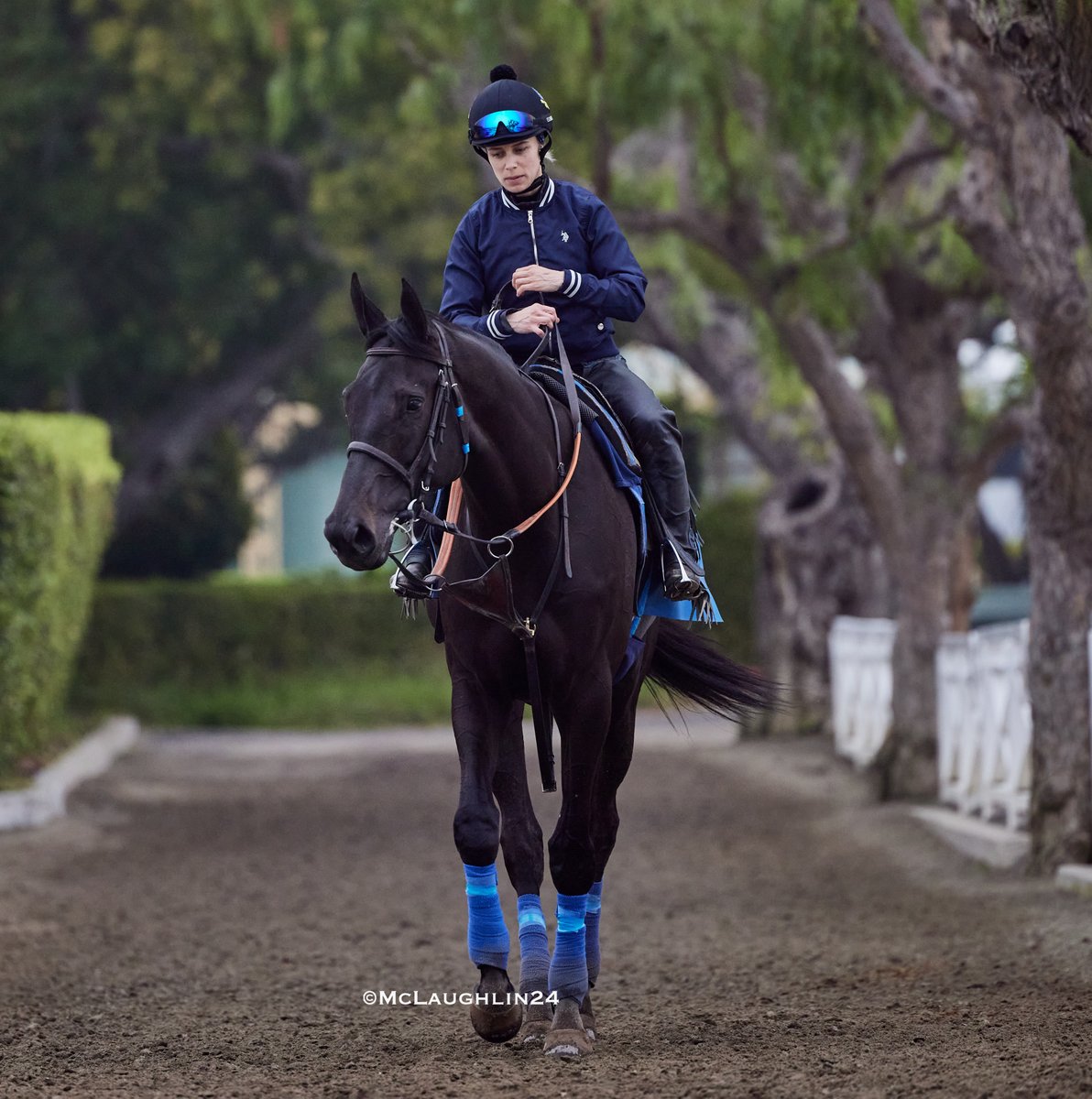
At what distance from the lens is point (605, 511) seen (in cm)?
647

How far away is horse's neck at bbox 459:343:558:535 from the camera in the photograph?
237 inches

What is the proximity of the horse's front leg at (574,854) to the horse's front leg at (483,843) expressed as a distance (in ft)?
0.58

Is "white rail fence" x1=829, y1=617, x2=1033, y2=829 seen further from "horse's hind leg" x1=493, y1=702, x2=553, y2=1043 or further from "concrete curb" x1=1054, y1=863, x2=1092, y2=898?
"horse's hind leg" x1=493, y1=702, x2=553, y2=1043

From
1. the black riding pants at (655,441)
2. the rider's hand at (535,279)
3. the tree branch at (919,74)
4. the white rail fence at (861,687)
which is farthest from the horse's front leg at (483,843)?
the white rail fence at (861,687)

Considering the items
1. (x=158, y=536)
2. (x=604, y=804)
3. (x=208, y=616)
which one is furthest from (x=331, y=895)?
(x=158, y=536)

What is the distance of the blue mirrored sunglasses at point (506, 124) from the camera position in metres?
6.46

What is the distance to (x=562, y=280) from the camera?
256 inches

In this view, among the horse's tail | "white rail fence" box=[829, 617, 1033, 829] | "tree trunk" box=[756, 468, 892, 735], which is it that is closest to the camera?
the horse's tail

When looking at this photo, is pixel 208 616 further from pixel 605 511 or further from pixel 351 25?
pixel 605 511

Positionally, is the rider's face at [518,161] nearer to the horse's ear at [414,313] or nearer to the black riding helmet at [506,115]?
the black riding helmet at [506,115]

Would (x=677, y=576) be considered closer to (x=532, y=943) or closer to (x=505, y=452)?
(x=505, y=452)

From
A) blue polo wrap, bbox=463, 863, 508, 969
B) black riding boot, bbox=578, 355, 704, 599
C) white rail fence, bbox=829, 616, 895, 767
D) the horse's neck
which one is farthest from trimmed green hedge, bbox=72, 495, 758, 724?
the horse's neck

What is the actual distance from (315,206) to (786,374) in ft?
35.4

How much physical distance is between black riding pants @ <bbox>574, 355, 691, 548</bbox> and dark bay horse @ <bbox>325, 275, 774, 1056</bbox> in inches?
8.9
